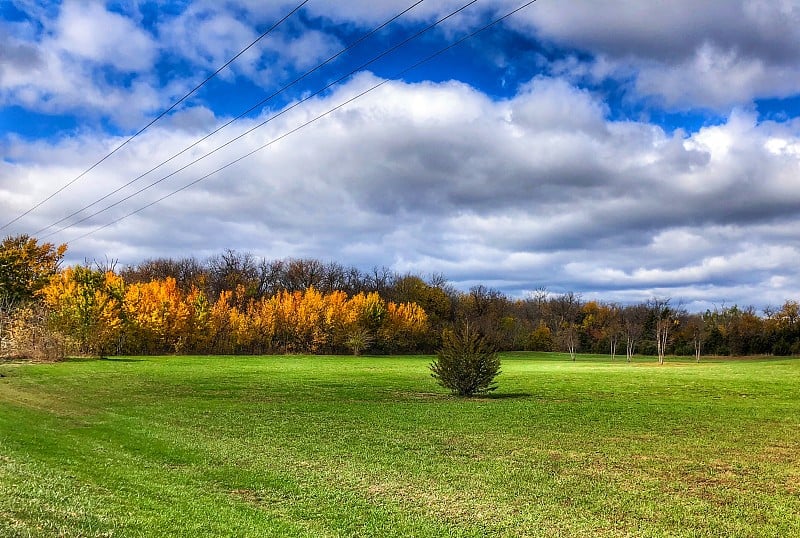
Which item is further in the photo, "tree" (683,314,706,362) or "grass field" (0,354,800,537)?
"tree" (683,314,706,362)

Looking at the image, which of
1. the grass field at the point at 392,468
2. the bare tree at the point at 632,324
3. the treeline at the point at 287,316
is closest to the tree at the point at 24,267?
the treeline at the point at 287,316

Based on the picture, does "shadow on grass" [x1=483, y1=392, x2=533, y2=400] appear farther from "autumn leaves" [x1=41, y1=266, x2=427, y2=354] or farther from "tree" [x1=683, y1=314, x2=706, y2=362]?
"tree" [x1=683, y1=314, x2=706, y2=362]

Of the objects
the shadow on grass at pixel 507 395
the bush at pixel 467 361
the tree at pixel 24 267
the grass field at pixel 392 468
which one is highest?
the tree at pixel 24 267

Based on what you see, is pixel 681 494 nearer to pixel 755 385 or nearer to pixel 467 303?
pixel 755 385

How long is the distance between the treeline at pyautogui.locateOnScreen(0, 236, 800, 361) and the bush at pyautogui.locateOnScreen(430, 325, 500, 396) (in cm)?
231

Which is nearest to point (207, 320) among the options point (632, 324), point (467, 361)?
point (467, 361)

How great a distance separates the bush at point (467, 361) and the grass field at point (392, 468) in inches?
124

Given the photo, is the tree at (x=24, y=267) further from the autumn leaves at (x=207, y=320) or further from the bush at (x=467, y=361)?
the bush at (x=467, y=361)

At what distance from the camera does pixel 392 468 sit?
11.8m

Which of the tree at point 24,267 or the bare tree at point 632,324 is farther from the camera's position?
the bare tree at point 632,324

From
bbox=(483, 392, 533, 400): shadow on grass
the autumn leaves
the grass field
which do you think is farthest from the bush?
the autumn leaves

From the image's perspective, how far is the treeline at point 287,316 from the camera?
58.6 metres

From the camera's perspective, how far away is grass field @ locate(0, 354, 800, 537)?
8.18 meters

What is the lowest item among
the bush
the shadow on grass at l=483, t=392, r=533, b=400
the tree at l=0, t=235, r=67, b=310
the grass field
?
the shadow on grass at l=483, t=392, r=533, b=400
